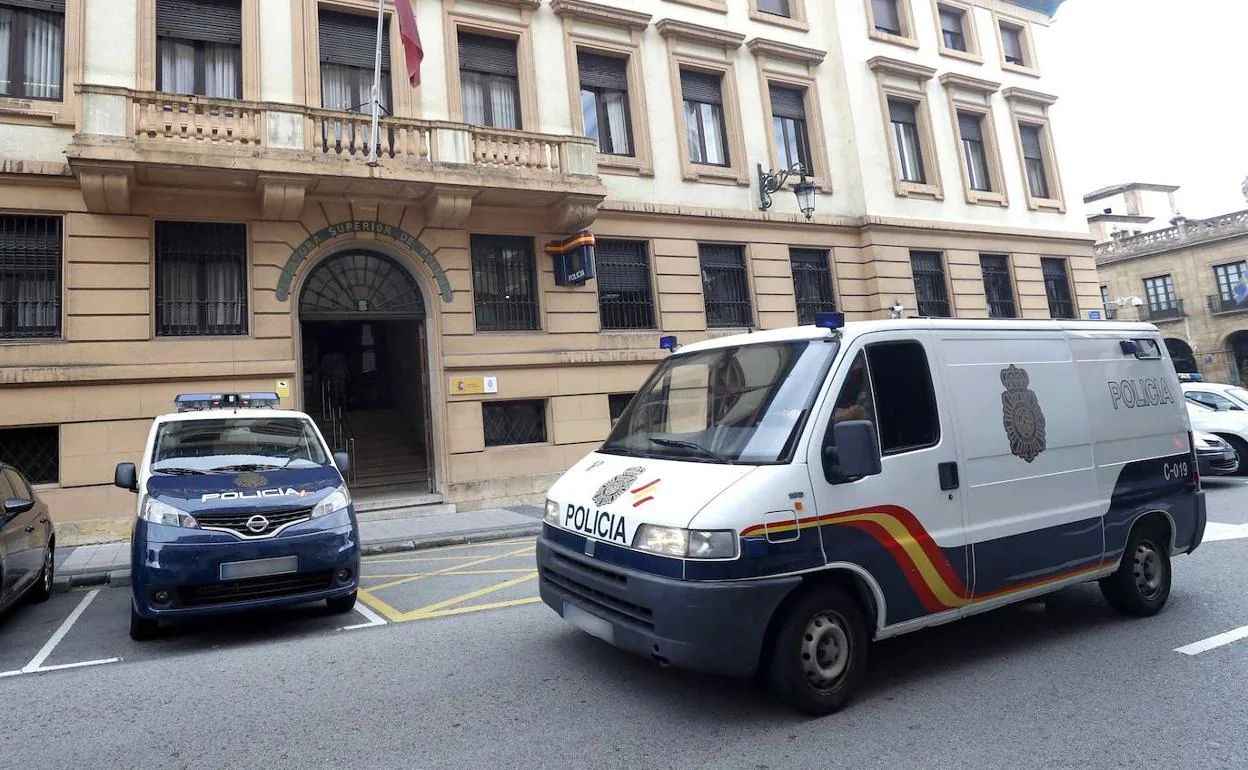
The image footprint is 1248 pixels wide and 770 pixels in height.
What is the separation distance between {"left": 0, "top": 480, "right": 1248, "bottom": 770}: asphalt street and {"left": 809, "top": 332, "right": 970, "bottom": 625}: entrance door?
61cm

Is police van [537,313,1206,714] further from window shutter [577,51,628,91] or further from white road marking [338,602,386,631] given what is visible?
window shutter [577,51,628,91]

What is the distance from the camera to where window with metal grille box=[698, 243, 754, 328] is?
1600 centimetres

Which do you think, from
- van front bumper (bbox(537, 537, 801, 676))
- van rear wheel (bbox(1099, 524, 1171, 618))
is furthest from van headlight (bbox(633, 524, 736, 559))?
van rear wheel (bbox(1099, 524, 1171, 618))

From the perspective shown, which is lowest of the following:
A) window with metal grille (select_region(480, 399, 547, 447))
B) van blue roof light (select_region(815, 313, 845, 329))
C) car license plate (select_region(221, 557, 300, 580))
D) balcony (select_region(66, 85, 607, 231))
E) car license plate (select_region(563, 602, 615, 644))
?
car license plate (select_region(563, 602, 615, 644))

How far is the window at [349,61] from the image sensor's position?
13398 millimetres

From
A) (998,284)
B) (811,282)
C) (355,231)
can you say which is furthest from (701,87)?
(998,284)

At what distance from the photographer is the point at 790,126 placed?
59.0ft

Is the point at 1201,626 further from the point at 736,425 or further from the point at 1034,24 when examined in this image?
the point at 1034,24

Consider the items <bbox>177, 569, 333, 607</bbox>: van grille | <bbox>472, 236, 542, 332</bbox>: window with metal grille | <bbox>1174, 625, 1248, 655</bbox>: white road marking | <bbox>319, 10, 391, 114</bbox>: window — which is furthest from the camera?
<bbox>472, 236, 542, 332</bbox>: window with metal grille

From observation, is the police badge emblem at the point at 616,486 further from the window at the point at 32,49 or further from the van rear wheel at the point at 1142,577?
the window at the point at 32,49

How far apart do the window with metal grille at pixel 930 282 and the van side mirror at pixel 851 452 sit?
52.3 ft

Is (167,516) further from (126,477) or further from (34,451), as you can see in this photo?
(34,451)

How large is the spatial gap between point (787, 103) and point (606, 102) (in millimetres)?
5020

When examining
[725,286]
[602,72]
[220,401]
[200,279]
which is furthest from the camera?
[725,286]
